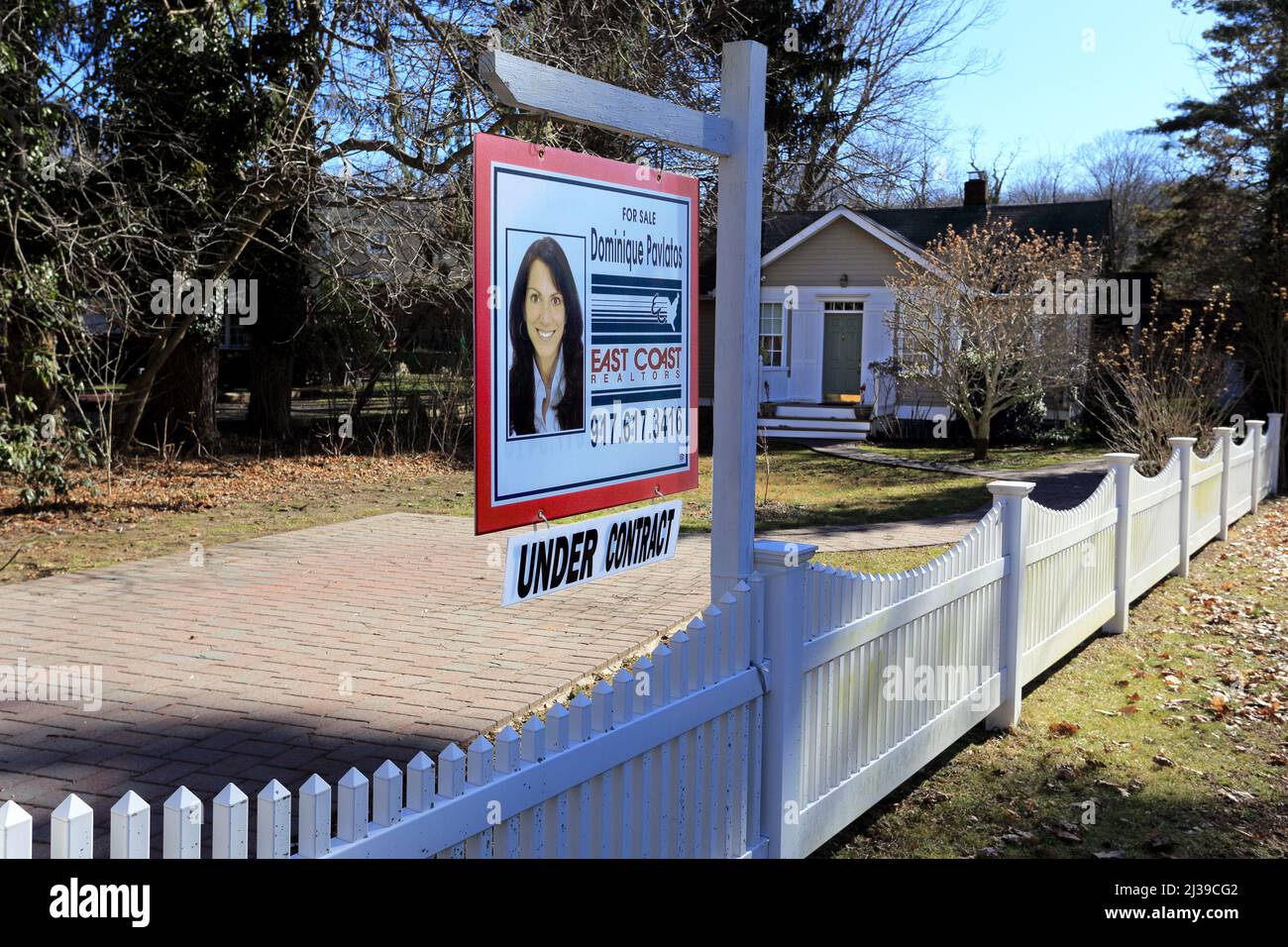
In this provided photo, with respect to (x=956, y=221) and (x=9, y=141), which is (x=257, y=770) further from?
(x=956, y=221)

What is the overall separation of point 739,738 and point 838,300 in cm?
2584

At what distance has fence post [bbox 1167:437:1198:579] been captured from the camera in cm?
1158

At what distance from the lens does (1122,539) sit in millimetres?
9383

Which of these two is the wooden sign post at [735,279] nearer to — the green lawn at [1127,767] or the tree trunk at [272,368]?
the green lawn at [1127,767]

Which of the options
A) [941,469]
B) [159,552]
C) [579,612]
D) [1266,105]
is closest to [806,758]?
[579,612]

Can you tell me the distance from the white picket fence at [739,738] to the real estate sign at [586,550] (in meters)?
0.35

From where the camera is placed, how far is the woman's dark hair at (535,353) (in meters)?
3.82

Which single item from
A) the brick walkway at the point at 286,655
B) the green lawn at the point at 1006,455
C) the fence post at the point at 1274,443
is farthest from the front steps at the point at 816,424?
the brick walkway at the point at 286,655

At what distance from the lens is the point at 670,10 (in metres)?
21.5

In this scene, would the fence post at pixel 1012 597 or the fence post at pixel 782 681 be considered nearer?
the fence post at pixel 782 681

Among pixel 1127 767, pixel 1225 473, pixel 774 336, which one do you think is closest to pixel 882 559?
pixel 1225 473

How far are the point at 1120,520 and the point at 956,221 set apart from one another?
22100 millimetres

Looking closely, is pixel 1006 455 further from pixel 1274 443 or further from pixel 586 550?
pixel 586 550
